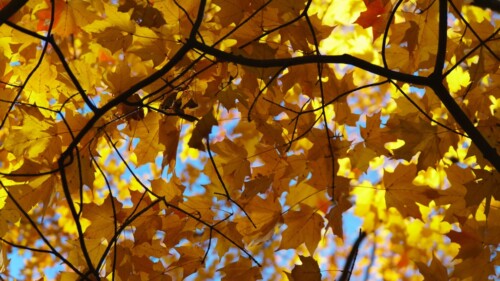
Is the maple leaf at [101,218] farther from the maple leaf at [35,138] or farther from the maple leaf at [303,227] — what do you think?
the maple leaf at [303,227]

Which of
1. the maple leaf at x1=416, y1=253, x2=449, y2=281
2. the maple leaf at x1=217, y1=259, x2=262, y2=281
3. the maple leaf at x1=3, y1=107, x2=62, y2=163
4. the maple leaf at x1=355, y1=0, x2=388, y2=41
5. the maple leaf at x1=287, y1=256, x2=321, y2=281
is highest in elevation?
the maple leaf at x1=355, y1=0, x2=388, y2=41

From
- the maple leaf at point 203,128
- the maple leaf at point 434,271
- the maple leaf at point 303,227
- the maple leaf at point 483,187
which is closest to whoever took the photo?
the maple leaf at point 203,128

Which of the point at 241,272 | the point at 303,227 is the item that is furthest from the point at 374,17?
the point at 241,272

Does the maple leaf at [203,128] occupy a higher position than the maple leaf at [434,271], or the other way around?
the maple leaf at [203,128]

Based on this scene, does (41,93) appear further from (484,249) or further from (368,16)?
(484,249)

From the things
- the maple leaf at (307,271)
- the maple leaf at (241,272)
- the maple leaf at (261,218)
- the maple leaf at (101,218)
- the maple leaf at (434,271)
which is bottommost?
the maple leaf at (434,271)

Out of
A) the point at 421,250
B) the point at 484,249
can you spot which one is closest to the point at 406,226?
the point at 421,250

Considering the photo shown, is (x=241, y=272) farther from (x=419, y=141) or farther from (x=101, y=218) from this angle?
(x=419, y=141)

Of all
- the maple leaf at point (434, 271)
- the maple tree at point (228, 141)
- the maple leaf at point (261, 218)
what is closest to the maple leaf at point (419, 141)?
the maple tree at point (228, 141)

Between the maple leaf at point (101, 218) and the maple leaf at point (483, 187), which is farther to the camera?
the maple leaf at point (101, 218)

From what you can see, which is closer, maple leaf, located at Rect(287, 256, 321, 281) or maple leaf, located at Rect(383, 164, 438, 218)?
maple leaf, located at Rect(287, 256, 321, 281)

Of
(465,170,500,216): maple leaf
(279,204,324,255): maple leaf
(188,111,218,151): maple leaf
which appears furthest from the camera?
(279,204,324,255): maple leaf

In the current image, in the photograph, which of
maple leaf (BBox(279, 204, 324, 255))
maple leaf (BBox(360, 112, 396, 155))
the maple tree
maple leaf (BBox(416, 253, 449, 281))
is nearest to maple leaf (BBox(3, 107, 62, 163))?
the maple tree

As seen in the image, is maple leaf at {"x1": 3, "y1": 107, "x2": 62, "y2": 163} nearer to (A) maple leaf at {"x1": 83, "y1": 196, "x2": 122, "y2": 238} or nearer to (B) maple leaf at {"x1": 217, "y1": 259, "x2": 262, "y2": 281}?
(A) maple leaf at {"x1": 83, "y1": 196, "x2": 122, "y2": 238}
